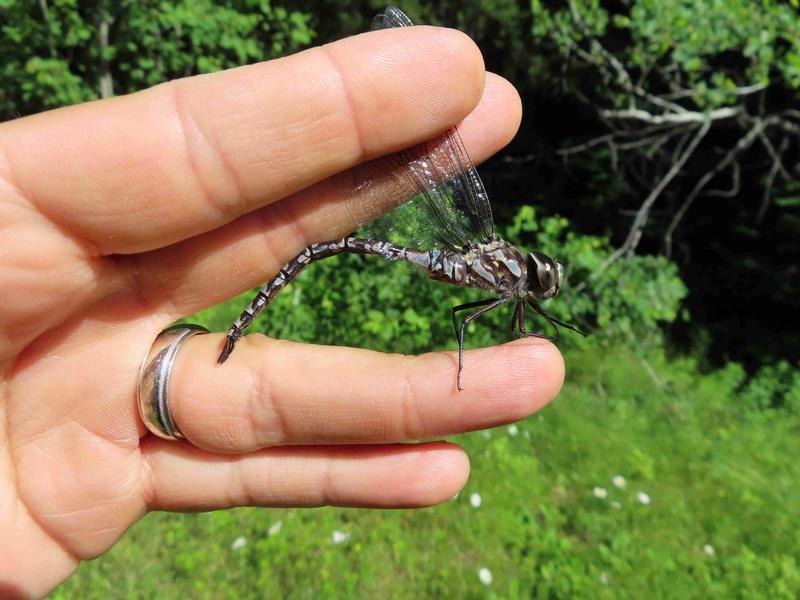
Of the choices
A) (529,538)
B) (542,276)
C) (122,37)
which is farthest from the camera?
(122,37)

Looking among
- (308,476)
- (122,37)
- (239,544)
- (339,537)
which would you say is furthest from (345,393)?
(122,37)

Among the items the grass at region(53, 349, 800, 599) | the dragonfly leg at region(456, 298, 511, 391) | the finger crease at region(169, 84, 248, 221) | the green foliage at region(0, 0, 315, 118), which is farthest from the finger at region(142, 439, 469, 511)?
the green foliage at region(0, 0, 315, 118)

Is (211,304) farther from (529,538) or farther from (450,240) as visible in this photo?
(529,538)

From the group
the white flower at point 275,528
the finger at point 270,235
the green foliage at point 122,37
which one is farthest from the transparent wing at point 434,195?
the green foliage at point 122,37

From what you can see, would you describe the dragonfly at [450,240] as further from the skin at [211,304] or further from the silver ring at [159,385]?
the silver ring at [159,385]

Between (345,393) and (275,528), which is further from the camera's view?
(275,528)

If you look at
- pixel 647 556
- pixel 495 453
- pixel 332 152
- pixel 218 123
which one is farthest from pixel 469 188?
pixel 647 556

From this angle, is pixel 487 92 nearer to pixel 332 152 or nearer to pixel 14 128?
pixel 332 152
